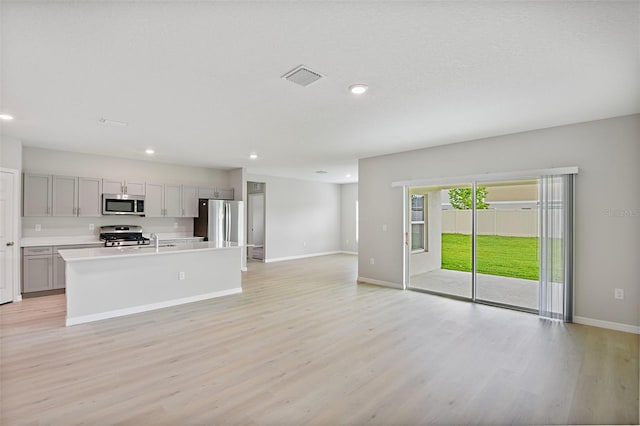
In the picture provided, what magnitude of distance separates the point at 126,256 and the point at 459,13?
4559mm

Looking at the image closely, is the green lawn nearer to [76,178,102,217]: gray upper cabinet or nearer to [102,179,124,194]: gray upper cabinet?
[102,179,124,194]: gray upper cabinet

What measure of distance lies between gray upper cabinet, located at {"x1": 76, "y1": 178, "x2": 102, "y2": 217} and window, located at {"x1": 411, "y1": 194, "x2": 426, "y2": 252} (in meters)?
6.07

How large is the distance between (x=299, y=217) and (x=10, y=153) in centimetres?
668

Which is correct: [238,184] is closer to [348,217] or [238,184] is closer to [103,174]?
[103,174]

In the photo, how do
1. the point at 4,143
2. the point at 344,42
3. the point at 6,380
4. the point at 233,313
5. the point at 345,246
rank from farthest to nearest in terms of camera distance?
the point at 345,246
the point at 4,143
the point at 233,313
the point at 6,380
the point at 344,42

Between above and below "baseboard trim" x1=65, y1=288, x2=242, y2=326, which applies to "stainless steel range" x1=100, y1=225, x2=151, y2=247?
above

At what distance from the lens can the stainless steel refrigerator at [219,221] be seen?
7297 millimetres

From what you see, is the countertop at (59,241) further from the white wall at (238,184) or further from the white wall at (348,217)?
the white wall at (348,217)

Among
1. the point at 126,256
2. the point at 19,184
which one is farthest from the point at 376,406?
the point at 19,184

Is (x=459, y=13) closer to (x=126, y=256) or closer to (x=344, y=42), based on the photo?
(x=344, y=42)

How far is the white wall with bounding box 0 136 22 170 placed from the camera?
4.81 m

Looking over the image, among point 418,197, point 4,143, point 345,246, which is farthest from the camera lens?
point 345,246

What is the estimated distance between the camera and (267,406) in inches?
89.9

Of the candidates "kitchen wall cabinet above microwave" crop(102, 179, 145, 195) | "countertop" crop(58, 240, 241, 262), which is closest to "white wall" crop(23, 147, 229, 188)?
"kitchen wall cabinet above microwave" crop(102, 179, 145, 195)
